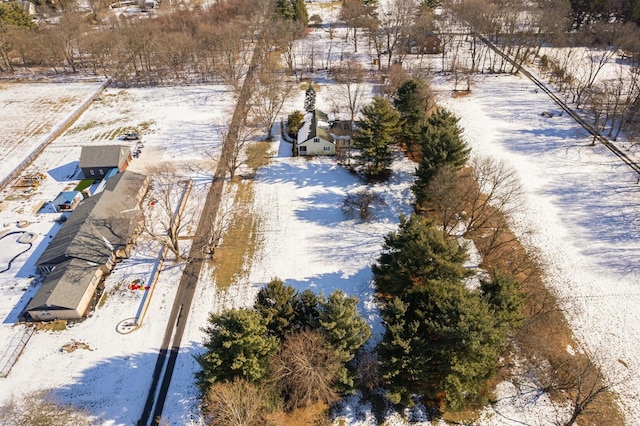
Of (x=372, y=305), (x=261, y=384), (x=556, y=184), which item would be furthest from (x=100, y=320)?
(x=556, y=184)

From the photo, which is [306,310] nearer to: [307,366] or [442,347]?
[307,366]

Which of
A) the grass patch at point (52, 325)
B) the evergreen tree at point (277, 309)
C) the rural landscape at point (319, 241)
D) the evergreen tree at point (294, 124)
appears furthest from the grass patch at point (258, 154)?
the evergreen tree at point (277, 309)

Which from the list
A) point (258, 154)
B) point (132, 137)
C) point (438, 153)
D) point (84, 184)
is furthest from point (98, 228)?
point (438, 153)

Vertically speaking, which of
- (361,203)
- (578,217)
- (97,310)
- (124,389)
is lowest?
(124,389)

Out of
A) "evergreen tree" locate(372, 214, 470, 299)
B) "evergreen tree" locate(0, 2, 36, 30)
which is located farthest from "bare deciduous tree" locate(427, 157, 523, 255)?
"evergreen tree" locate(0, 2, 36, 30)

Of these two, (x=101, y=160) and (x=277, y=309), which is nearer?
(x=277, y=309)

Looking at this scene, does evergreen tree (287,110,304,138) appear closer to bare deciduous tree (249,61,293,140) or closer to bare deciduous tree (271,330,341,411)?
bare deciduous tree (249,61,293,140)
